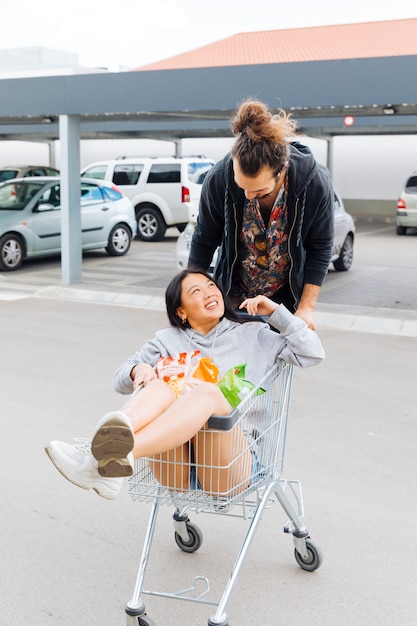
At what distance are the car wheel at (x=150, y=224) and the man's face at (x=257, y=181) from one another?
16.1 meters

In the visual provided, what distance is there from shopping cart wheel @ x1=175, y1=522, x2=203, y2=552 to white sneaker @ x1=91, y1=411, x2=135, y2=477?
3.85 feet

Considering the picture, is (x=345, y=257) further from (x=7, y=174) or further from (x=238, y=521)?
(x=7, y=174)

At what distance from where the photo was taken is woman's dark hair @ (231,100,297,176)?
3.30 metres

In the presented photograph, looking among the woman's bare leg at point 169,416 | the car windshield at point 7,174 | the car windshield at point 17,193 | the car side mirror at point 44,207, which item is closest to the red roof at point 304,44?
the car windshield at point 7,174

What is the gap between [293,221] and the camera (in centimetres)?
373

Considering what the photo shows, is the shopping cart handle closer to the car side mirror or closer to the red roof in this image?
the car side mirror

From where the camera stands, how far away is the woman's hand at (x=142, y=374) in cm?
337

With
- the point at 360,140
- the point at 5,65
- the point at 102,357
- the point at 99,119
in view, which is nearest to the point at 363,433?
the point at 102,357

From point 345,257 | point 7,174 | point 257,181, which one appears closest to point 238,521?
point 257,181

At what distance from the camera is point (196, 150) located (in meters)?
29.2

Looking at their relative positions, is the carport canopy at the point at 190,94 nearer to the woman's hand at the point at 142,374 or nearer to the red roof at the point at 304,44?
the woman's hand at the point at 142,374

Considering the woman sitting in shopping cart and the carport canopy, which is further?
the carport canopy

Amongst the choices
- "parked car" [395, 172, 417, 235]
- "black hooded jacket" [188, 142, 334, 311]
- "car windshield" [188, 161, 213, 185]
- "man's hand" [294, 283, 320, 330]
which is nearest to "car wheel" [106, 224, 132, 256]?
"car windshield" [188, 161, 213, 185]

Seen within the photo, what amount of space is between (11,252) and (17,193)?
1.33 metres
